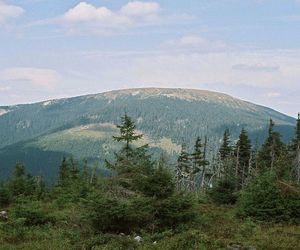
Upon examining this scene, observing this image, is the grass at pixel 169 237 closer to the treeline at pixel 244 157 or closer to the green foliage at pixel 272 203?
the green foliage at pixel 272 203

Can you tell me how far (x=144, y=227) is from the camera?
18641mm

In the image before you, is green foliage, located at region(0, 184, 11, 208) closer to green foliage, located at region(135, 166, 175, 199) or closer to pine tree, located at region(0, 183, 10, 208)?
pine tree, located at region(0, 183, 10, 208)

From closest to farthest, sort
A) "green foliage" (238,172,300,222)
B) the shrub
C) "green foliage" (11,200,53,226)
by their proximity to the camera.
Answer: the shrub, "green foliage" (11,200,53,226), "green foliage" (238,172,300,222)

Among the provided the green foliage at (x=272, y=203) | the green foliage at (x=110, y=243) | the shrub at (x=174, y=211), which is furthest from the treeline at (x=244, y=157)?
the green foliage at (x=110, y=243)

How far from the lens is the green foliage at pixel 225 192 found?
34.5m

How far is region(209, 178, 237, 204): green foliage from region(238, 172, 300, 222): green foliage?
11.4 metres

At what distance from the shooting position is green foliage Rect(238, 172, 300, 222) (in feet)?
72.3

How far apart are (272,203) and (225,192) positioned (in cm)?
1263

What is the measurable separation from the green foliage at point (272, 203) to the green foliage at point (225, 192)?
11.4 metres

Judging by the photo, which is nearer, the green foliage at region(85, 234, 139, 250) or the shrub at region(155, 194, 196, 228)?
the green foliage at region(85, 234, 139, 250)

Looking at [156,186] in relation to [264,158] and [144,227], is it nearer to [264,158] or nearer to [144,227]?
[144,227]

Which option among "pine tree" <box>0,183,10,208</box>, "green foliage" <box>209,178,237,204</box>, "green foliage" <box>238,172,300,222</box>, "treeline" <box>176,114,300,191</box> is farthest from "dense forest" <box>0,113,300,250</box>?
"treeline" <box>176,114,300,191</box>

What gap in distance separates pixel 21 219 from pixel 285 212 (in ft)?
39.9

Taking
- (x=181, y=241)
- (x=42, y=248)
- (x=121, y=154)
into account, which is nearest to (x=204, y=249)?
(x=181, y=241)
